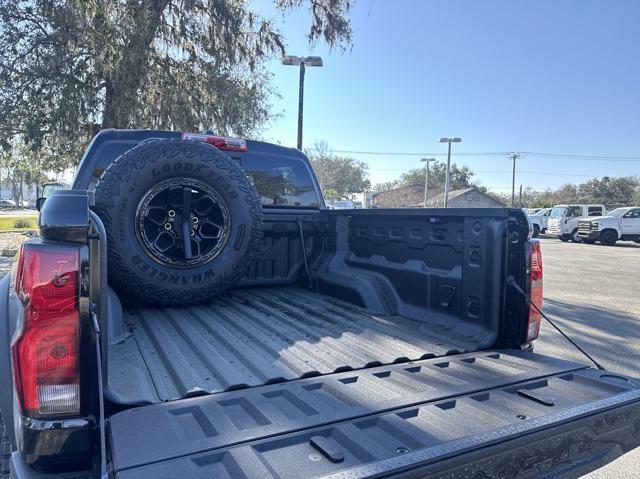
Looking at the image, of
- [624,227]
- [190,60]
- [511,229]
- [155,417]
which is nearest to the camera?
[155,417]

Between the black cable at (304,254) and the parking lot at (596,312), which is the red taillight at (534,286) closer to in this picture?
the black cable at (304,254)

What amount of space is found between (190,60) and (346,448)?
554 inches

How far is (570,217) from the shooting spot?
26234 mm

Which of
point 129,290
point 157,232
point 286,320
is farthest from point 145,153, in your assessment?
point 286,320

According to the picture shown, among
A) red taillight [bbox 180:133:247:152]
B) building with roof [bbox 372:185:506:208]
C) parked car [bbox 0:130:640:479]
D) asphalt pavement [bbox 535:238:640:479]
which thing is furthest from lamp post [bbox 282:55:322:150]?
building with roof [bbox 372:185:506:208]

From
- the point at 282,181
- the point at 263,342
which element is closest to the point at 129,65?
the point at 282,181

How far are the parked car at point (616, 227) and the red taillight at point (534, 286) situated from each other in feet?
81.2

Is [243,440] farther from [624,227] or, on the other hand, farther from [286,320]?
[624,227]

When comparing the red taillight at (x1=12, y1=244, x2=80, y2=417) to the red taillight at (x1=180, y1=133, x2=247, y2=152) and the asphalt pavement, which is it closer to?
the red taillight at (x1=180, y1=133, x2=247, y2=152)

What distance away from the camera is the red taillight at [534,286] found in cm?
239

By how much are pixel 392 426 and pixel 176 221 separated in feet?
6.23

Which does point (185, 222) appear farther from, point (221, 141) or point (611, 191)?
point (611, 191)

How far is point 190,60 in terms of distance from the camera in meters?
13.6

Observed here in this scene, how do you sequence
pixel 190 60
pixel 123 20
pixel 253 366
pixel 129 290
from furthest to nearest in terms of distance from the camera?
pixel 190 60, pixel 123 20, pixel 129 290, pixel 253 366
